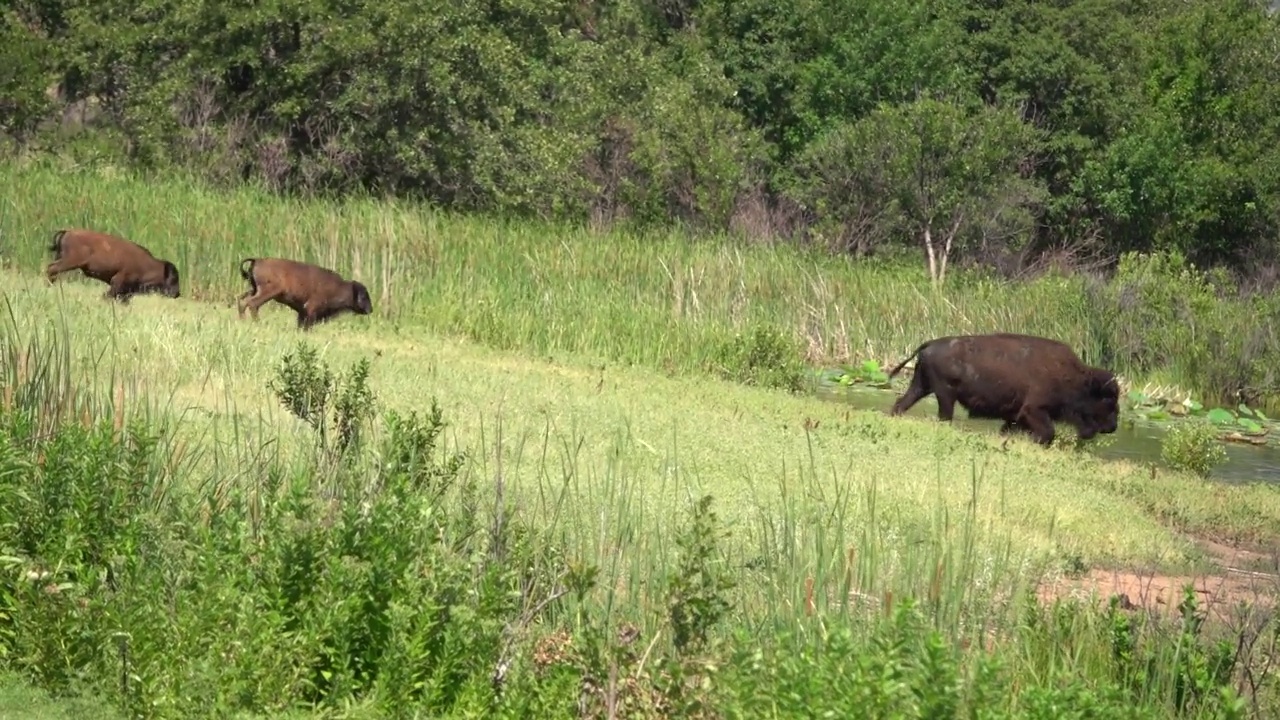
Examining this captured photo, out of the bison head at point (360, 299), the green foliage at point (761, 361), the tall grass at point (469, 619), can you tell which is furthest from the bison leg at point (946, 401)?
→ the tall grass at point (469, 619)

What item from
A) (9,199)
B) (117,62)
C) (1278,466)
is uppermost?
(117,62)

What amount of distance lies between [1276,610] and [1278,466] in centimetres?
1135

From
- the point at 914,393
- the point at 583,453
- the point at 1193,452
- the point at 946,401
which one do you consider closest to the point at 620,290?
the point at 914,393

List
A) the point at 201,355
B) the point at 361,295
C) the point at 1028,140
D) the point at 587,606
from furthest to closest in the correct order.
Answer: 1. the point at 1028,140
2. the point at 361,295
3. the point at 201,355
4. the point at 587,606

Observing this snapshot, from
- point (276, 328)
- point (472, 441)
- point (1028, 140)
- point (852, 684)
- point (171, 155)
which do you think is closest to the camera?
point (852, 684)

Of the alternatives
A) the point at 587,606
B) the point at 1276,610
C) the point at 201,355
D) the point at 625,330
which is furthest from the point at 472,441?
the point at 625,330

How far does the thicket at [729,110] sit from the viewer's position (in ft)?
94.2

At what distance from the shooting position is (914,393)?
1766 centimetres

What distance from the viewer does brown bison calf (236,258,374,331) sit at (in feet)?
59.3

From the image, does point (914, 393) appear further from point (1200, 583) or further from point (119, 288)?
point (119, 288)

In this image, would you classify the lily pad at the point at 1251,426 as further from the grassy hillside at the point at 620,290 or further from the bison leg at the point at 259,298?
the bison leg at the point at 259,298

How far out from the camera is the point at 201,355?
1313 cm

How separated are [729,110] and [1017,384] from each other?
2211cm

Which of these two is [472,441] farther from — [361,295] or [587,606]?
[361,295]
